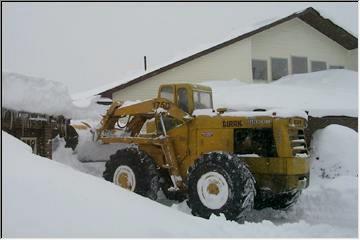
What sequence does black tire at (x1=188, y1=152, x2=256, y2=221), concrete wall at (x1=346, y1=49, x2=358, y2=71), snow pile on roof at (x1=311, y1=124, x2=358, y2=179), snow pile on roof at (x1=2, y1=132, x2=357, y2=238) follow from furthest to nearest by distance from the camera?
concrete wall at (x1=346, y1=49, x2=358, y2=71), snow pile on roof at (x1=311, y1=124, x2=358, y2=179), black tire at (x1=188, y1=152, x2=256, y2=221), snow pile on roof at (x1=2, y1=132, x2=357, y2=238)

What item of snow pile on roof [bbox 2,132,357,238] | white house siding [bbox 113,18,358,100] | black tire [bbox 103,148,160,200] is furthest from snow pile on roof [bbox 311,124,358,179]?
white house siding [bbox 113,18,358,100]

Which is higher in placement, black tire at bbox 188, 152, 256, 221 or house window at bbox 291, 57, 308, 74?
house window at bbox 291, 57, 308, 74

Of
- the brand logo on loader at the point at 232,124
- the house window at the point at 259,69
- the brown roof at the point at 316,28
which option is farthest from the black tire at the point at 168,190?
the house window at the point at 259,69

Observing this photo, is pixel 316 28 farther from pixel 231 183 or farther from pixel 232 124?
pixel 231 183

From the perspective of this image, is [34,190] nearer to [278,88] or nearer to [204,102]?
[204,102]

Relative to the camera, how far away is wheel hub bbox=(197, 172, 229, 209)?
28.6ft

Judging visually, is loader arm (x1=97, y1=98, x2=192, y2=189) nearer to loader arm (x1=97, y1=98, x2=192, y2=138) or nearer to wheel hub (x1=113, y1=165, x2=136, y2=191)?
loader arm (x1=97, y1=98, x2=192, y2=138)

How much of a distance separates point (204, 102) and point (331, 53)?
1263 cm

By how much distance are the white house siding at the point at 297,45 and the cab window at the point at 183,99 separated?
10193 mm

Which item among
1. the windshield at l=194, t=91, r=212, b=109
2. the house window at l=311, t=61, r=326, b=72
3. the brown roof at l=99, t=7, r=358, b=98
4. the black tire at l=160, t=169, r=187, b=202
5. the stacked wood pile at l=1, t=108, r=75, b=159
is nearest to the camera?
the windshield at l=194, t=91, r=212, b=109

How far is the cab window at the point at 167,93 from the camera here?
34.0 feet

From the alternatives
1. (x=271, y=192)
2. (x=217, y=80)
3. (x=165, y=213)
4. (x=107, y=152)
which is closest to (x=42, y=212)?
(x=165, y=213)

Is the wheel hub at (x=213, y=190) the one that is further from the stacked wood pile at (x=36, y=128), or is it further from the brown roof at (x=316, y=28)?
the brown roof at (x=316, y=28)

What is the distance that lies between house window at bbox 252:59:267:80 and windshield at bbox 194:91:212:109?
9.43 m
